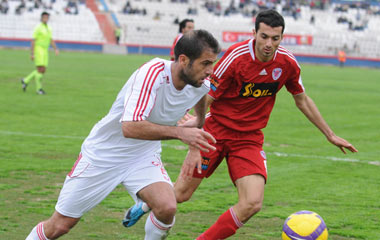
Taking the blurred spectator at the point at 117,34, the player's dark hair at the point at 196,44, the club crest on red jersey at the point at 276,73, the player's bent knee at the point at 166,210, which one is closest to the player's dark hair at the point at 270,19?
the club crest on red jersey at the point at 276,73

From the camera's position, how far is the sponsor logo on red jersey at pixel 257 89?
5.76m

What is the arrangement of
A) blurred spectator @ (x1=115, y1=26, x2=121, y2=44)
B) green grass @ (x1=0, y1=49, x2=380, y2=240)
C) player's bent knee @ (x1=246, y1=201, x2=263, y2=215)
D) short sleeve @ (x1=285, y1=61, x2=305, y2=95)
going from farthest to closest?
blurred spectator @ (x1=115, y1=26, x2=121, y2=44) → green grass @ (x1=0, y1=49, x2=380, y2=240) → short sleeve @ (x1=285, y1=61, x2=305, y2=95) → player's bent knee @ (x1=246, y1=201, x2=263, y2=215)

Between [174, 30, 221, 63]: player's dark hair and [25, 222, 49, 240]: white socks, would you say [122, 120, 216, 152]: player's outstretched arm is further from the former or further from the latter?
[25, 222, 49, 240]: white socks

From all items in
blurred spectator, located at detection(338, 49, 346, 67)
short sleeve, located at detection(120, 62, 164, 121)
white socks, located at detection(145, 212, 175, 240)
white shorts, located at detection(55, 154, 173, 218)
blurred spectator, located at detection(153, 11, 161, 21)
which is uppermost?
short sleeve, located at detection(120, 62, 164, 121)

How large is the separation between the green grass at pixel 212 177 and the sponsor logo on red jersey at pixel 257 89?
55.0 inches

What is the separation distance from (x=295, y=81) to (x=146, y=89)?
6.77 ft

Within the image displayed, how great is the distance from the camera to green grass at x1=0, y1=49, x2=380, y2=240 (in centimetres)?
638

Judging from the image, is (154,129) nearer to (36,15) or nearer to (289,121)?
(289,121)

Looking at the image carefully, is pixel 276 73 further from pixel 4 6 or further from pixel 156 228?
pixel 4 6

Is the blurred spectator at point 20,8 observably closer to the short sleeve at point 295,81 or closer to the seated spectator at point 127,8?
the seated spectator at point 127,8

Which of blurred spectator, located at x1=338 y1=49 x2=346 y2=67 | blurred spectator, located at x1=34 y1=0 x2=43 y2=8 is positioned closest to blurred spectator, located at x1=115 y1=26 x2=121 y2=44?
blurred spectator, located at x1=34 y1=0 x2=43 y2=8

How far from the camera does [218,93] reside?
19.0 feet

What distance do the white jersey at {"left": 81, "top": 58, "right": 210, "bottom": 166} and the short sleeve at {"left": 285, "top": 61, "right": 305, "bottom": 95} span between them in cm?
132

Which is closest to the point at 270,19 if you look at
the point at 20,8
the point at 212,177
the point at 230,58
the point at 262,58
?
the point at 262,58
